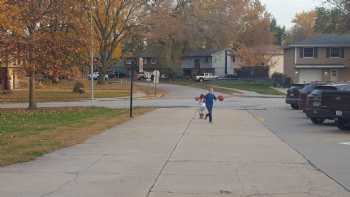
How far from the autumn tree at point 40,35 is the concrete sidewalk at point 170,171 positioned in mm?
15041

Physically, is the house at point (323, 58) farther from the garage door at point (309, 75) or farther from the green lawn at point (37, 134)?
the green lawn at point (37, 134)

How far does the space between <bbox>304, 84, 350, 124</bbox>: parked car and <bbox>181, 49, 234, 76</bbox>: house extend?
300 feet

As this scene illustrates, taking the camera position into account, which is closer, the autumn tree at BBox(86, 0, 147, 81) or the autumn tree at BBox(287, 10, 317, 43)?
the autumn tree at BBox(86, 0, 147, 81)

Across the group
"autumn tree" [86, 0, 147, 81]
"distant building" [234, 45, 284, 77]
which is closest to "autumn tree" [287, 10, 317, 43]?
"distant building" [234, 45, 284, 77]

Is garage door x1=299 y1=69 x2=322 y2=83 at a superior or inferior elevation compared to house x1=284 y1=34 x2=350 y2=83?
inferior

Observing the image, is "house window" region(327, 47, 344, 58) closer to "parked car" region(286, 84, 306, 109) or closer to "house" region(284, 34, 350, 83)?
"house" region(284, 34, 350, 83)

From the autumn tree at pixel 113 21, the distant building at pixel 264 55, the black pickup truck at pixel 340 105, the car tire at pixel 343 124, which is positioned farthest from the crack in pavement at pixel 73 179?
the distant building at pixel 264 55

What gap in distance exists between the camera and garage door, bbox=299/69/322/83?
7538 centimetres

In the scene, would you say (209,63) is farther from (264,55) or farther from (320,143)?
(320,143)

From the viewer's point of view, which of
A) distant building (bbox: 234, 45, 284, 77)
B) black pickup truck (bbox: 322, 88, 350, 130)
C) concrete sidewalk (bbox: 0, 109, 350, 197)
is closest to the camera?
concrete sidewalk (bbox: 0, 109, 350, 197)

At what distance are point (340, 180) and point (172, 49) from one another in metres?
87.4

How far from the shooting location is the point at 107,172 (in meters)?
11.5

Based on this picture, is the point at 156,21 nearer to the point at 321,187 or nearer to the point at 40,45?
the point at 40,45

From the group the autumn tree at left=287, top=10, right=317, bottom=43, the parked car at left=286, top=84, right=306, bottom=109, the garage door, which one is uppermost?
the autumn tree at left=287, top=10, right=317, bottom=43
